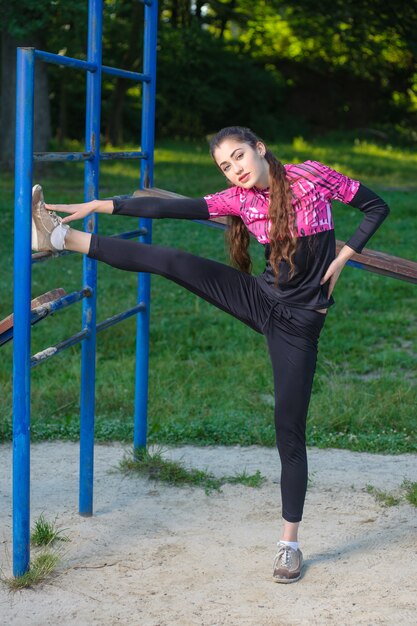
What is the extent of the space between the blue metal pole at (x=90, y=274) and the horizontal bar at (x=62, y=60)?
46 millimetres

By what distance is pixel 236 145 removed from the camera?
10.9 feet

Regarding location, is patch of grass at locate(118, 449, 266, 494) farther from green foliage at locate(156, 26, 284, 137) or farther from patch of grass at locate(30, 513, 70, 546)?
green foliage at locate(156, 26, 284, 137)

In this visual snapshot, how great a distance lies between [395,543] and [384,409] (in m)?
1.75

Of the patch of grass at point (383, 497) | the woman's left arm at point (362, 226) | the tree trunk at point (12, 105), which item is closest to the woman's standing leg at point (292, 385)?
the woman's left arm at point (362, 226)

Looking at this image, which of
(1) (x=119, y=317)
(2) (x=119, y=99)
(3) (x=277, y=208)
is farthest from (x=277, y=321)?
(2) (x=119, y=99)

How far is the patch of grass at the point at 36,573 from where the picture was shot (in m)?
3.42

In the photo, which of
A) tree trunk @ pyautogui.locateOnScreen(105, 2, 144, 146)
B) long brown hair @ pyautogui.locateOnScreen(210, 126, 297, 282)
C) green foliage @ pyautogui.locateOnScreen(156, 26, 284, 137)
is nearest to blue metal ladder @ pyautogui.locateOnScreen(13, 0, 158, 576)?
long brown hair @ pyautogui.locateOnScreen(210, 126, 297, 282)

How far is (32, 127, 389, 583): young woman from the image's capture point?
3314 millimetres

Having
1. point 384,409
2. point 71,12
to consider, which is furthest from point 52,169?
point 384,409

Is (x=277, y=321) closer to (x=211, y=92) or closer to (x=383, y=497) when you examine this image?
(x=383, y=497)

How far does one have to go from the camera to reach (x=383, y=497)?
438 centimetres

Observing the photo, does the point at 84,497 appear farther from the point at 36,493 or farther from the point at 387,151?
the point at 387,151

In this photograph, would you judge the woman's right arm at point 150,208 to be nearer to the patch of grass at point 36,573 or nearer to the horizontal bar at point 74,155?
the horizontal bar at point 74,155

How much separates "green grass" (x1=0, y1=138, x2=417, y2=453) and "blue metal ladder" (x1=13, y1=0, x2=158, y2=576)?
923 mm
